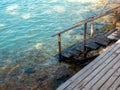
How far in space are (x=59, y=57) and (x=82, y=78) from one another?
441cm

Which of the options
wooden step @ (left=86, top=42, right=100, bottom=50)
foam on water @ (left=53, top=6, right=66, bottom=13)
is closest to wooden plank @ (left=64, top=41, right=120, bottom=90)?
wooden step @ (left=86, top=42, right=100, bottom=50)

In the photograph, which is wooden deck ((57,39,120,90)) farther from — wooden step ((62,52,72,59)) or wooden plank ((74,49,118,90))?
wooden step ((62,52,72,59))

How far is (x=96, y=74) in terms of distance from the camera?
7.68m

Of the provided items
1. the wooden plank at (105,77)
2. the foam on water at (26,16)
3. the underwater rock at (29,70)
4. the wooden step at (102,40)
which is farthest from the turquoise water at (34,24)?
the wooden plank at (105,77)

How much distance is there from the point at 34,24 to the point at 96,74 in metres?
11.4

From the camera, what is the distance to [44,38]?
620 inches

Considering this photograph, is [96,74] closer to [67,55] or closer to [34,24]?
[67,55]

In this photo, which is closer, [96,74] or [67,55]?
[96,74]

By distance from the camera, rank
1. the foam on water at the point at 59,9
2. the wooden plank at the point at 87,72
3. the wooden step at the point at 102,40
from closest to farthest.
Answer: the wooden plank at the point at 87,72
the wooden step at the point at 102,40
the foam on water at the point at 59,9

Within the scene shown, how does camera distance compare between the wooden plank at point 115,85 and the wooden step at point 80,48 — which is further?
the wooden step at point 80,48

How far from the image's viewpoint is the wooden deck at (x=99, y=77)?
7043 mm

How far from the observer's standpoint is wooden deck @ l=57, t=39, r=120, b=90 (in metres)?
7.04

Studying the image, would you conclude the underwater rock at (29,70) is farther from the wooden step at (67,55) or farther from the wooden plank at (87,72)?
the wooden plank at (87,72)

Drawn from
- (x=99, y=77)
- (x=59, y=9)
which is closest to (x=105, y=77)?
(x=99, y=77)
